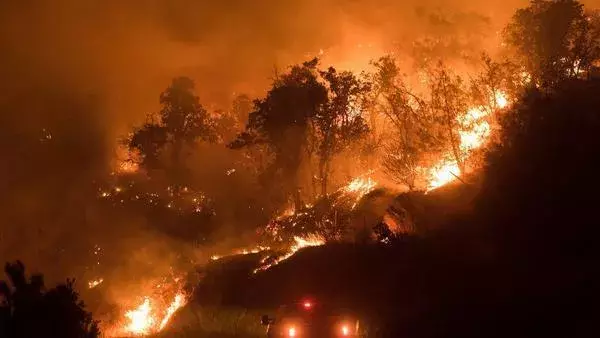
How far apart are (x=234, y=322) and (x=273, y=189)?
22721 mm

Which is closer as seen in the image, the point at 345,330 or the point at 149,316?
the point at 345,330

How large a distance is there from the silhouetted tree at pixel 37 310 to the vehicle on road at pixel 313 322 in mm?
5362

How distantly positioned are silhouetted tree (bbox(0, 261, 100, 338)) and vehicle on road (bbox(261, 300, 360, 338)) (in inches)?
211

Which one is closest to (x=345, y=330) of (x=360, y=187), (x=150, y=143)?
(x=360, y=187)

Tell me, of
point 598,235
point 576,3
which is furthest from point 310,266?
point 576,3

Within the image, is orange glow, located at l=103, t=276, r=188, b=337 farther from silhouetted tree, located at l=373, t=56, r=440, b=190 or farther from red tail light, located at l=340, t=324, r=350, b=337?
red tail light, located at l=340, t=324, r=350, b=337

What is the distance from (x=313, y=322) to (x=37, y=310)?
726cm

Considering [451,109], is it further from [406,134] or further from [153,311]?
[153,311]

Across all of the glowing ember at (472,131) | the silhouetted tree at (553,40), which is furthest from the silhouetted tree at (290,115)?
the silhouetted tree at (553,40)

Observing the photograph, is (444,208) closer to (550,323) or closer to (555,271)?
(555,271)

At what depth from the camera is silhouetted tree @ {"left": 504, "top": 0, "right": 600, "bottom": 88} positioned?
38375 mm

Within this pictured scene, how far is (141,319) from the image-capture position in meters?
40.9

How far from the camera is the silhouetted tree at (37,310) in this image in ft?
43.9

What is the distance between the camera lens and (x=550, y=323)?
15242mm
